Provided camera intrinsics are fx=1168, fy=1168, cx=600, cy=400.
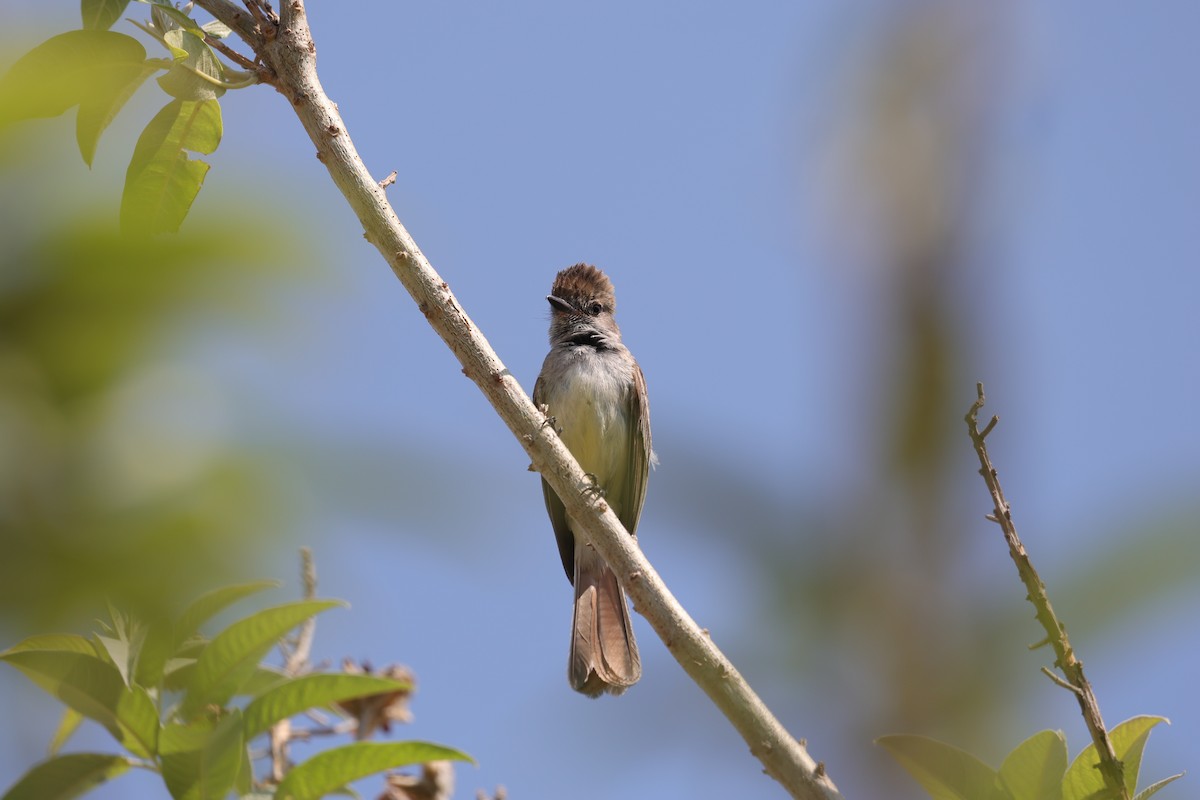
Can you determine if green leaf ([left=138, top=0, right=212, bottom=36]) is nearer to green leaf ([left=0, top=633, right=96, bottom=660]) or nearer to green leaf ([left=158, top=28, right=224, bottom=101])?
green leaf ([left=158, top=28, right=224, bottom=101])

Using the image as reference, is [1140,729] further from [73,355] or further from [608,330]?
[608,330]

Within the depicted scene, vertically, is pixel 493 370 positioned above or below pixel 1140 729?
above

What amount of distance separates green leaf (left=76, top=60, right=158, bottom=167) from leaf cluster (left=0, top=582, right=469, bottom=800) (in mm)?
903

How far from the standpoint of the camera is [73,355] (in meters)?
1.13

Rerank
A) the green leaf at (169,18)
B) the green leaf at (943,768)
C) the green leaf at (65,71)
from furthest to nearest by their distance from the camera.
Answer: the green leaf at (169,18), the green leaf at (943,768), the green leaf at (65,71)

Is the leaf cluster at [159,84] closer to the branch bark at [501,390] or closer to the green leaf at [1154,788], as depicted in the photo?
the branch bark at [501,390]

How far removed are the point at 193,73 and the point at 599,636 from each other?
3300 millimetres

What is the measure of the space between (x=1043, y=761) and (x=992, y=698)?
3.65 feet

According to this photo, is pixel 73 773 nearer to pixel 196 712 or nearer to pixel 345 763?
pixel 196 712

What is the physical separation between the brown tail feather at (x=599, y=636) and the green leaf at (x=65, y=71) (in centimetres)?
295

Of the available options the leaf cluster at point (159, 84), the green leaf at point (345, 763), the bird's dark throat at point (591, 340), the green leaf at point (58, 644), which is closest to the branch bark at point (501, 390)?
the leaf cluster at point (159, 84)

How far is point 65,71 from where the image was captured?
86.5 inches

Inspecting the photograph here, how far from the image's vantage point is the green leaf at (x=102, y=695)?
1.99 meters

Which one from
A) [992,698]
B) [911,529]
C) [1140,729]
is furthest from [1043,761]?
[911,529]
